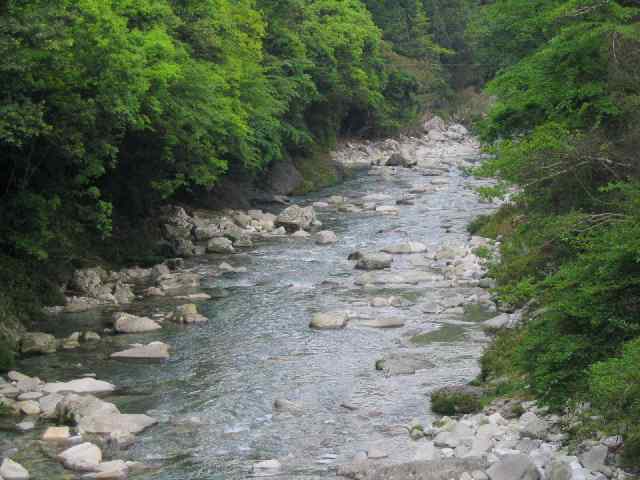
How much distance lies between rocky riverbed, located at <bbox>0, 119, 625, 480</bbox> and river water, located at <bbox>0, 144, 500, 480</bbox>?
42 millimetres

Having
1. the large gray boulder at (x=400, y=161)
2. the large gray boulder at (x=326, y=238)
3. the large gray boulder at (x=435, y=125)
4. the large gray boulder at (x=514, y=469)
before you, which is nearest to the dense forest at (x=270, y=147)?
the large gray boulder at (x=514, y=469)

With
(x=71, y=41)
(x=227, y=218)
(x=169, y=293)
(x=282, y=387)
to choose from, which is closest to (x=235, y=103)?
(x=227, y=218)

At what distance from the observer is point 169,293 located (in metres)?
19.8

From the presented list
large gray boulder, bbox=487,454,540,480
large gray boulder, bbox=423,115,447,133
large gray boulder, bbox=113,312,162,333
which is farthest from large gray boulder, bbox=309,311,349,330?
large gray boulder, bbox=423,115,447,133

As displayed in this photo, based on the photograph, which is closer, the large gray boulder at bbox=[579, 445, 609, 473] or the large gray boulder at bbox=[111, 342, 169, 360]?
the large gray boulder at bbox=[579, 445, 609, 473]

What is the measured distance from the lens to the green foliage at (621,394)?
7.39 m

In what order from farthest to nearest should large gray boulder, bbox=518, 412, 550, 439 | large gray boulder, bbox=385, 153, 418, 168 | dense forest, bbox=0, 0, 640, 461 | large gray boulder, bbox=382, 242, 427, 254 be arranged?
large gray boulder, bbox=385, 153, 418, 168 → large gray boulder, bbox=382, 242, 427, 254 → large gray boulder, bbox=518, 412, 550, 439 → dense forest, bbox=0, 0, 640, 461

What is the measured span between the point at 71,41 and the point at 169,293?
22.5 feet

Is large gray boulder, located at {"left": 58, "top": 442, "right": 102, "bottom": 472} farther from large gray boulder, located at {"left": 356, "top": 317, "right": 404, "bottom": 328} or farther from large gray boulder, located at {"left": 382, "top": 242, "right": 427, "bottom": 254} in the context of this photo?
large gray boulder, located at {"left": 382, "top": 242, "right": 427, "bottom": 254}

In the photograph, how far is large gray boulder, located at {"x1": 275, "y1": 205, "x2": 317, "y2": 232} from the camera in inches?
1107

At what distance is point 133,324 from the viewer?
55.6 feet

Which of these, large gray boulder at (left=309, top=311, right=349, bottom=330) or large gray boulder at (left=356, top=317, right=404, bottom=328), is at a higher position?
large gray boulder at (left=309, top=311, right=349, bottom=330)

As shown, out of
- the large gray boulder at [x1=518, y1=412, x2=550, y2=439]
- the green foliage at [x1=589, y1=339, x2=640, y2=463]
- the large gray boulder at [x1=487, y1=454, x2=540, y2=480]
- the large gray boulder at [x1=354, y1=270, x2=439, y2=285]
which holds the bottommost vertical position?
the large gray boulder at [x1=354, y1=270, x2=439, y2=285]

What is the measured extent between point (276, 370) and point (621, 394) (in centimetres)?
778
